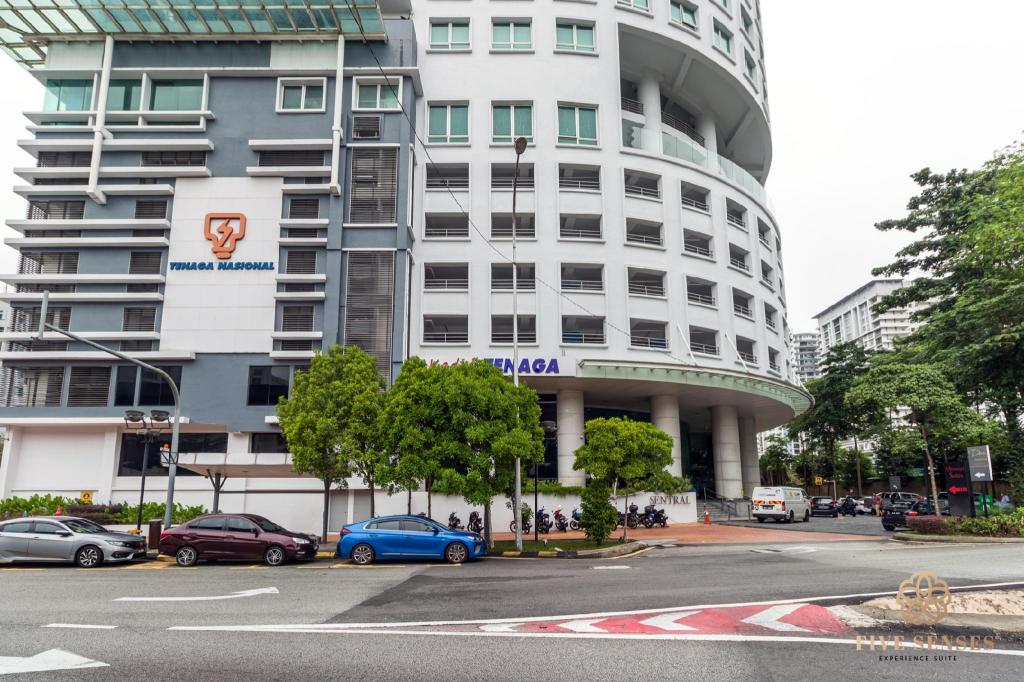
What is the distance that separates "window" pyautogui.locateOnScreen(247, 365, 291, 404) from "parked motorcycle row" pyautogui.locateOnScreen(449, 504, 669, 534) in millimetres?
10507

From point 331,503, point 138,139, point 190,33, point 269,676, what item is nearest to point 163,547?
point 331,503

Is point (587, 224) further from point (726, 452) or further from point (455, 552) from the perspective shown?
point (455, 552)

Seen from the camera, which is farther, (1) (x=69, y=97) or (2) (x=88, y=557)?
(1) (x=69, y=97)

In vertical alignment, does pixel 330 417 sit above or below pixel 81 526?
above

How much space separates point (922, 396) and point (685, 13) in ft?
89.5

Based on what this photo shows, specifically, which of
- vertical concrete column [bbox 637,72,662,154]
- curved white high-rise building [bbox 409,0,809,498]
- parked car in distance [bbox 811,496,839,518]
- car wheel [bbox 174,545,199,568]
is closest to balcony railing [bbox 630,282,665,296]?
curved white high-rise building [bbox 409,0,809,498]

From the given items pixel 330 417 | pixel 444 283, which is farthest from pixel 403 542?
pixel 444 283

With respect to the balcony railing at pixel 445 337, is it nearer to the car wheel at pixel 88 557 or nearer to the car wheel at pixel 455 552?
the car wheel at pixel 455 552

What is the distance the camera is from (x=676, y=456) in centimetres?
3628

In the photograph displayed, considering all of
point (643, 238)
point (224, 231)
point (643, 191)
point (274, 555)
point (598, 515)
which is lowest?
point (274, 555)

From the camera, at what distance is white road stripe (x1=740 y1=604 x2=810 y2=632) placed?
8.64 meters

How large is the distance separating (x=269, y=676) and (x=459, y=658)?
1.99 metres

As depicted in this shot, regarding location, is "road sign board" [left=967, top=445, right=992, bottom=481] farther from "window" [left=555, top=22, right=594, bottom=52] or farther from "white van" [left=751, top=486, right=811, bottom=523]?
"window" [left=555, top=22, right=594, bottom=52]

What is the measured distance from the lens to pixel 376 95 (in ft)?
116
